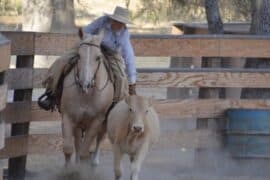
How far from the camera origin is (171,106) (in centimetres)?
1027

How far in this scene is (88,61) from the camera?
8.09 metres

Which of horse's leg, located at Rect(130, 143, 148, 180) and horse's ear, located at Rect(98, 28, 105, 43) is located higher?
horse's ear, located at Rect(98, 28, 105, 43)

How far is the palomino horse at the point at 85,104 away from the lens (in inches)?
327

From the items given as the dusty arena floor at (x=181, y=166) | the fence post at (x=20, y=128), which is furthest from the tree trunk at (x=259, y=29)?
the fence post at (x=20, y=128)

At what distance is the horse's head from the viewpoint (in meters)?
7.97

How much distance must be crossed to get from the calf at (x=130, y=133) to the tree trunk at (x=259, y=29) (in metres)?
2.71

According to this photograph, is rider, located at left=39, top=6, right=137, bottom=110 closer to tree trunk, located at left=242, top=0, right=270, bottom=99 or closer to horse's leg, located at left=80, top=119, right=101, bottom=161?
horse's leg, located at left=80, top=119, right=101, bottom=161

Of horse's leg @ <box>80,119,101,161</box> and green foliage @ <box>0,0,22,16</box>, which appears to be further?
green foliage @ <box>0,0,22,16</box>

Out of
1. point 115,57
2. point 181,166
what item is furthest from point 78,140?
point 181,166

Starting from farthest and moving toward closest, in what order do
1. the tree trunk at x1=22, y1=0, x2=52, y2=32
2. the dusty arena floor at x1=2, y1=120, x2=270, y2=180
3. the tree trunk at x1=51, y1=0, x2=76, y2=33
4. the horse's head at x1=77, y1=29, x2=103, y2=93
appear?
the tree trunk at x1=51, y1=0, x2=76, y2=33 → the tree trunk at x1=22, y1=0, x2=52, y2=32 → the dusty arena floor at x1=2, y1=120, x2=270, y2=180 → the horse's head at x1=77, y1=29, x2=103, y2=93

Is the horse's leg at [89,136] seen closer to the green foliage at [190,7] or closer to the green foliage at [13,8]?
the green foliage at [190,7]

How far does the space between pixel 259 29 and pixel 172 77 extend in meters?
1.92

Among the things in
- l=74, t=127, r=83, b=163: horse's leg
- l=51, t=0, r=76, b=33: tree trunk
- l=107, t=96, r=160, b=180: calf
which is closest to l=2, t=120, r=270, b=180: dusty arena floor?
l=74, t=127, r=83, b=163: horse's leg

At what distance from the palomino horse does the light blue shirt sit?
0.43 meters
